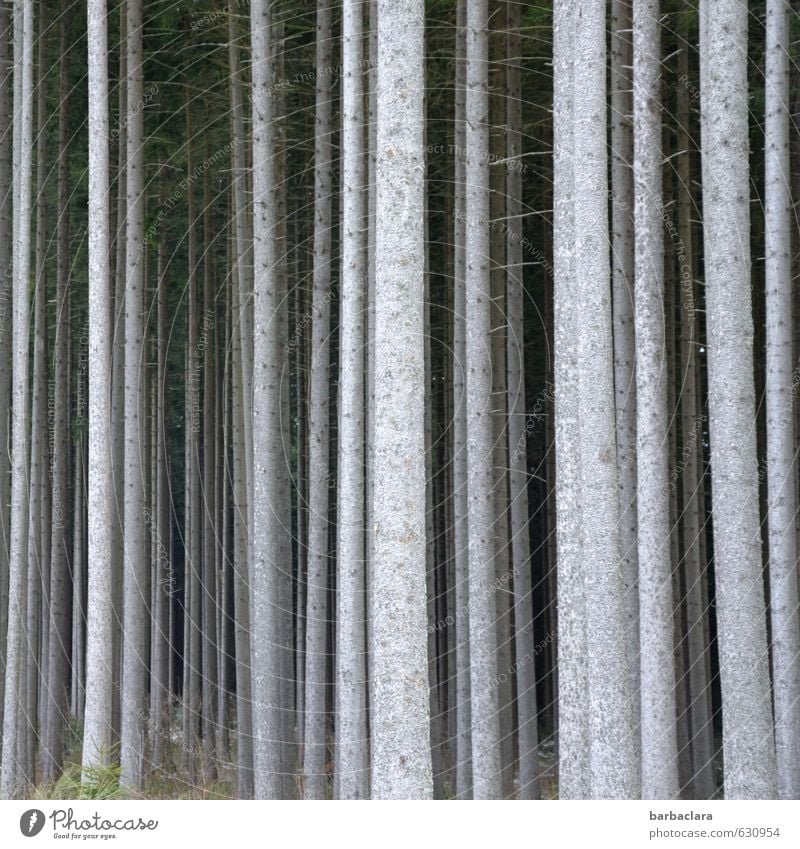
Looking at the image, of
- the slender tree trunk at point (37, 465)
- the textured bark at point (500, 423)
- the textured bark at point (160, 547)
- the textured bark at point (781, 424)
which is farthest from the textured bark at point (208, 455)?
the textured bark at point (781, 424)

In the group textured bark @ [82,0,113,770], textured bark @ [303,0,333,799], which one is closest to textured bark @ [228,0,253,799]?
textured bark @ [303,0,333,799]

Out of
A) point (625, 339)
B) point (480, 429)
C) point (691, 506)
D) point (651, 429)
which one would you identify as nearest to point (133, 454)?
point (480, 429)

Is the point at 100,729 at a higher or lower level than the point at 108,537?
lower

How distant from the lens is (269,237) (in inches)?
429

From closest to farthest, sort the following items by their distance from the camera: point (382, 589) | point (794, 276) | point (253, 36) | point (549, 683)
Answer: point (382, 589) < point (253, 36) < point (794, 276) < point (549, 683)

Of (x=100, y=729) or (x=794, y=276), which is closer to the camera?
(x=100, y=729)

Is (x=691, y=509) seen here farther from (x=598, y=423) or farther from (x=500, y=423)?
(x=598, y=423)

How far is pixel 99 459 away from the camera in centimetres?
1010

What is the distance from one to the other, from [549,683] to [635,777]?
13.9m

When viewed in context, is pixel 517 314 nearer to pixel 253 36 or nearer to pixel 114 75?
pixel 253 36

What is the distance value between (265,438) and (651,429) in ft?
13.6

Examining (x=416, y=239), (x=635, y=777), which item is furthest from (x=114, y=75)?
(x=635, y=777)

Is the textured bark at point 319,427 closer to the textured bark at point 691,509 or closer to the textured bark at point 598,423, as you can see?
the textured bark at point 691,509
